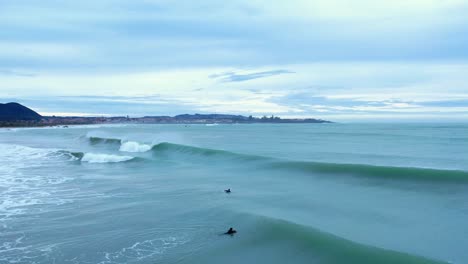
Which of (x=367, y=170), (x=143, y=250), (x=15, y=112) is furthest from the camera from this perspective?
(x=15, y=112)

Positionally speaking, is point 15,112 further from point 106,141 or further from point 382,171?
point 382,171

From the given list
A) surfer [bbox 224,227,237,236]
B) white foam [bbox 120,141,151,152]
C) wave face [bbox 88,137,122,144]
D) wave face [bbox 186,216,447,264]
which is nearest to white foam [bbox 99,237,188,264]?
wave face [bbox 186,216,447,264]

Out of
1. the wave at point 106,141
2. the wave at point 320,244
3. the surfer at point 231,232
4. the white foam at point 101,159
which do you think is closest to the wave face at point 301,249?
the wave at point 320,244

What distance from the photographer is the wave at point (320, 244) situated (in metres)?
7.70

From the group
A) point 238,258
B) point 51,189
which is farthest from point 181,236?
point 51,189

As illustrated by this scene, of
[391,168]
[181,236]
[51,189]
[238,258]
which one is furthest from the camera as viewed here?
[391,168]

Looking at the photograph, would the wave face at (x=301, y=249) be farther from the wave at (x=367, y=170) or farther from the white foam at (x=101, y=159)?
the white foam at (x=101, y=159)

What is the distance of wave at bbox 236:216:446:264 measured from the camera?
25.3 feet

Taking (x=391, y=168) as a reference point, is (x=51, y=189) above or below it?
below

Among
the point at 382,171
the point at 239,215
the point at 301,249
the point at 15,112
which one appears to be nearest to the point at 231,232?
the point at 239,215

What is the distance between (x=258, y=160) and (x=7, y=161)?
15989 mm

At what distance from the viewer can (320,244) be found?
859cm

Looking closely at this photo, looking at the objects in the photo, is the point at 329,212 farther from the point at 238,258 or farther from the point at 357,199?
the point at 238,258

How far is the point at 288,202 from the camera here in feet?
42.1
